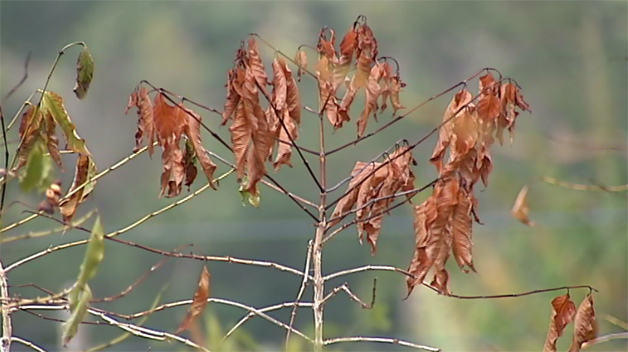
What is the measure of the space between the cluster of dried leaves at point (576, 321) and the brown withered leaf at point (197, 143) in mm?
516

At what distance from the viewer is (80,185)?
1.53 meters

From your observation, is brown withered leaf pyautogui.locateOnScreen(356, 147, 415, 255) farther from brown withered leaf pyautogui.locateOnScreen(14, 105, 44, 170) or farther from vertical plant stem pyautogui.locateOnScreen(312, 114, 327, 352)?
brown withered leaf pyautogui.locateOnScreen(14, 105, 44, 170)

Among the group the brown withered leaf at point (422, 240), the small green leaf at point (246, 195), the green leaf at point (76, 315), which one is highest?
the small green leaf at point (246, 195)

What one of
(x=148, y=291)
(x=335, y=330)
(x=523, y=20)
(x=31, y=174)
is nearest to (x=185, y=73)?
(x=148, y=291)

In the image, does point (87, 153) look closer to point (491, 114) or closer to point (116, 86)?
point (491, 114)

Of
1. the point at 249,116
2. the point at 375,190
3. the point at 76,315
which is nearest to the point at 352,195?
the point at 375,190

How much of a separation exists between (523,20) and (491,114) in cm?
798

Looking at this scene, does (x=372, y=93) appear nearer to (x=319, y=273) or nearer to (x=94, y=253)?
(x=319, y=273)

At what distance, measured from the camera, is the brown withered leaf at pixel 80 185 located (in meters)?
1.51

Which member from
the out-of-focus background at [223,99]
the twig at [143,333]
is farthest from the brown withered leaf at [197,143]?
the out-of-focus background at [223,99]

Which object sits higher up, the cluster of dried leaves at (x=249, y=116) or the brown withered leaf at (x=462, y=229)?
the cluster of dried leaves at (x=249, y=116)

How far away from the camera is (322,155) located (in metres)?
1.46

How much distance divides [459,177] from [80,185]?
55 centimetres

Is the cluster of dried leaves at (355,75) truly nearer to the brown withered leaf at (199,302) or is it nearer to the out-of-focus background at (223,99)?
the brown withered leaf at (199,302)
